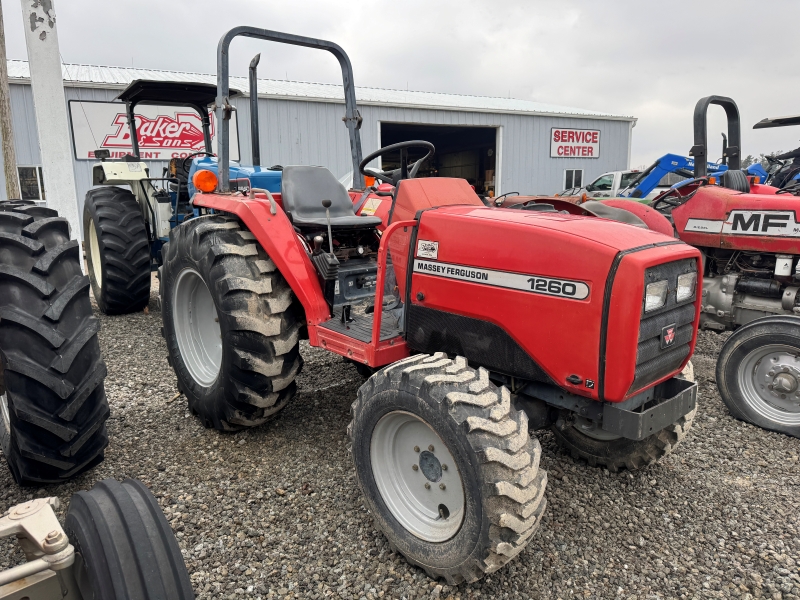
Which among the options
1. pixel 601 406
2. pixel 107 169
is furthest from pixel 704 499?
pixel 107 169

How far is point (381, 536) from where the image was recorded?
2.35m

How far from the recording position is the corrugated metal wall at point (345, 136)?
36.8ft

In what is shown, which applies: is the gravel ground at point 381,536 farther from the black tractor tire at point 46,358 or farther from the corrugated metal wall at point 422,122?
the corrugated metal wall at point 422,122

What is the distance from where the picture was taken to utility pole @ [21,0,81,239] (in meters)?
5.79

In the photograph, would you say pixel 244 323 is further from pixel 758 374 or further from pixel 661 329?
pixel 758 374

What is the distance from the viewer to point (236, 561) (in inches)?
87.0

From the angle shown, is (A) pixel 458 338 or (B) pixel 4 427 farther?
(B) pixel 4 427

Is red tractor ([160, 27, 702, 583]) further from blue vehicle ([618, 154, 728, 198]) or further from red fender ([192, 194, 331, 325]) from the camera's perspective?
blue vehicle ([618, 154, 728, 198])

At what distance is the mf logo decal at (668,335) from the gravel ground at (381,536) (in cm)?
87

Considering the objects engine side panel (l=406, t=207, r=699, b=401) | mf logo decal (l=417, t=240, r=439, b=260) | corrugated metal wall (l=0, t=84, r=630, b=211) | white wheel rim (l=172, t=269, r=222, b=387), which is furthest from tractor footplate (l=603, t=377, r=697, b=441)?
corrugated metal wall (l=0, t=84, r=630, b=211)

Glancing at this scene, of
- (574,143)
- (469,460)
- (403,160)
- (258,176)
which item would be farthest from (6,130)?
(574,143)

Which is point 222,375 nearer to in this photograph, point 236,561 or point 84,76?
point 236,561

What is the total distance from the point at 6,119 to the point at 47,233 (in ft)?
21.2

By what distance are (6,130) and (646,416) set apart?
28.2 feet
